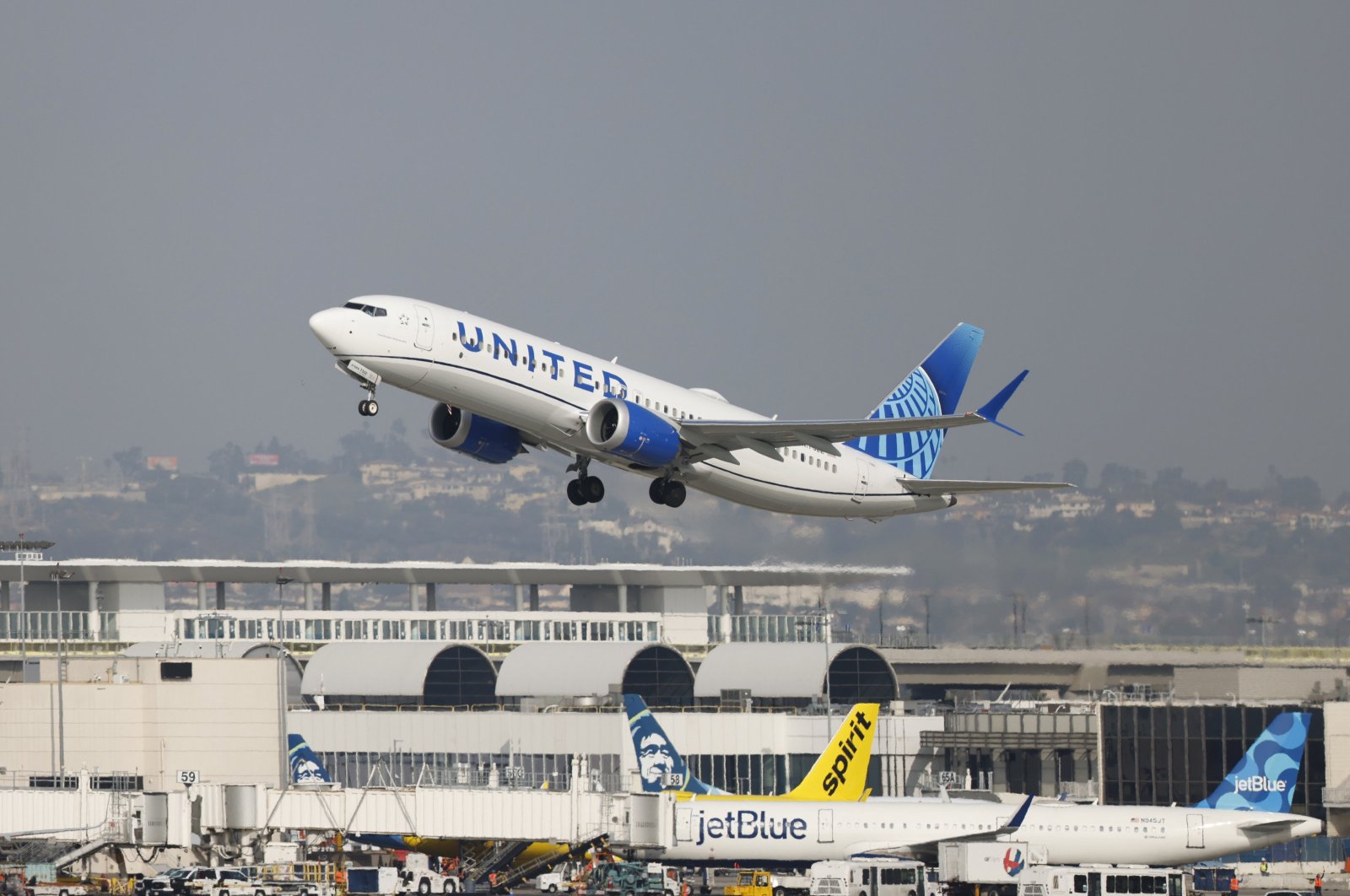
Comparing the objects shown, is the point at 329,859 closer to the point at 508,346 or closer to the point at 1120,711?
the point at 508,346

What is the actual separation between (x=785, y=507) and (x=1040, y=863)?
43.6ft

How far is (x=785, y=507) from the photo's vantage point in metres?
60.1

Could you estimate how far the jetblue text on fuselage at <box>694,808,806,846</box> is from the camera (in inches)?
2509

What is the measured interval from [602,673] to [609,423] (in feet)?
164

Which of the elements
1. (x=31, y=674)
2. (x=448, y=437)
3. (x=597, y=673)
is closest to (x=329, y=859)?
(x=448, y=437)

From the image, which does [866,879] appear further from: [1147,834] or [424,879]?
[424,879]

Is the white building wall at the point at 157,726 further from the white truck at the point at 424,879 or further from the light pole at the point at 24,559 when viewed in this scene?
the light pole at the point at 24,559

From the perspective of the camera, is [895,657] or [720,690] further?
[895,657]

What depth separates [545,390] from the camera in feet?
173

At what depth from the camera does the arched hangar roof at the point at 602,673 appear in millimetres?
102188

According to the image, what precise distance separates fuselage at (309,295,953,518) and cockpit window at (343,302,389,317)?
3.2 inches

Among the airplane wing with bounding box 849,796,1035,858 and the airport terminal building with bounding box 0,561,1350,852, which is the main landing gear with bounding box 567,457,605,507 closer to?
the airport terminal building with bounding box 0,561,1350,852

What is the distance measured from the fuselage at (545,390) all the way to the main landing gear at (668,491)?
33 cm

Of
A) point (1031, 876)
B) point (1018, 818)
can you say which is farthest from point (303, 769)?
point (1031, 876)
